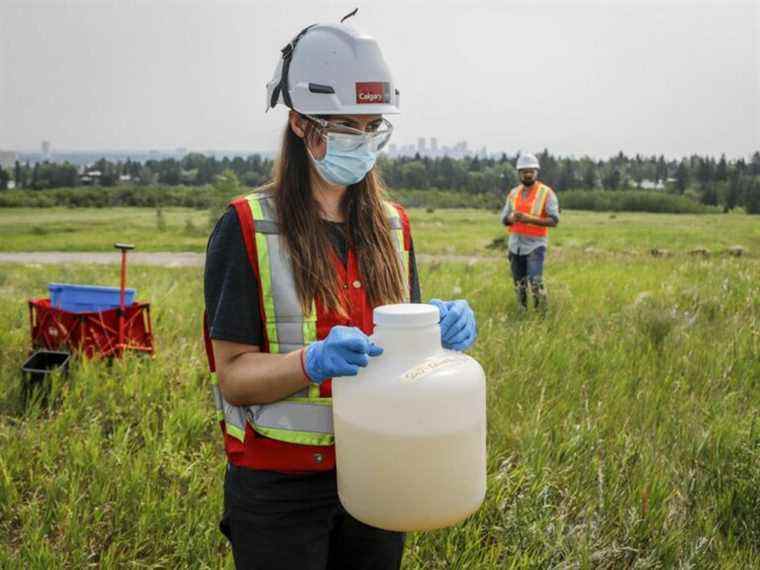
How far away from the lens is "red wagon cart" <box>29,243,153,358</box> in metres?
4.62

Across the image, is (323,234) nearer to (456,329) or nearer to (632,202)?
(456,329)

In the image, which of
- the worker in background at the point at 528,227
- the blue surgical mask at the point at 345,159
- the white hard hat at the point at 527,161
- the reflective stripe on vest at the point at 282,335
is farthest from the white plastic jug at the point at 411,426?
the white hard hat at the point at 527,161

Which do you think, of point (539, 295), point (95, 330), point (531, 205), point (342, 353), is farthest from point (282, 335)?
point (531, 205)

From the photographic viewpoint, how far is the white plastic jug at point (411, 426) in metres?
1.31

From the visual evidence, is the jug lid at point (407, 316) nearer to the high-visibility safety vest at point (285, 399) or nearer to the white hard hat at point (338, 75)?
the high-visibility safety vest at point (285, 399)

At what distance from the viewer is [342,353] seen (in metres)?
1.29

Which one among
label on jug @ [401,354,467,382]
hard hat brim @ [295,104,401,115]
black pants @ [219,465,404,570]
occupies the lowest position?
black pants @ [219,465,404,570]

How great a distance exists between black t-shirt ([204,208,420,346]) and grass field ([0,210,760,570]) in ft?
4.63

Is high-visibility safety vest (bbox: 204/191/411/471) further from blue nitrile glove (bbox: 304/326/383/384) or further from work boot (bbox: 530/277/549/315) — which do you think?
work boot (bbox: 530/277/549/315)

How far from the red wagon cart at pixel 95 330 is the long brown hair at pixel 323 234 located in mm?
3155

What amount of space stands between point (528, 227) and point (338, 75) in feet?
20.3

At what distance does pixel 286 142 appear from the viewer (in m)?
1.66

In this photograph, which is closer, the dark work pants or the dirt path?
the dark work pants

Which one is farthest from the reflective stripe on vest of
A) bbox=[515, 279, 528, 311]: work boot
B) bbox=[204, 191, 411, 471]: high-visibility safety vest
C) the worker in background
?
the worker in background
